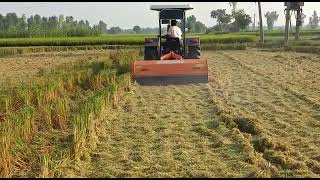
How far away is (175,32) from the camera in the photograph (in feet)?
39.8

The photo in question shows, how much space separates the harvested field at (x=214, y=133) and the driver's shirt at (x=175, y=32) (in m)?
2.31

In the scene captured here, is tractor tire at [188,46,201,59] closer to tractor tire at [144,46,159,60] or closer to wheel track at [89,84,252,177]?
tractor tire at [144,46,159,60]

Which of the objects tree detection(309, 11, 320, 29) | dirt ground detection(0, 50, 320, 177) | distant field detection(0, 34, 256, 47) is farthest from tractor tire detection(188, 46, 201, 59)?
tree detection(309, 11, 320, 29)

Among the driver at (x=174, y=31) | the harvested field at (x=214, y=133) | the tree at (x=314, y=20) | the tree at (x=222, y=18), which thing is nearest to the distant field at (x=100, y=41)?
the driver at (x=174, y=31)

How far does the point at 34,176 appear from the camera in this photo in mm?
4410

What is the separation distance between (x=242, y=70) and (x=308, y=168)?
391 inches

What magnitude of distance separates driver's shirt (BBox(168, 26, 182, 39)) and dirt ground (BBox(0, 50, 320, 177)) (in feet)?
7.11

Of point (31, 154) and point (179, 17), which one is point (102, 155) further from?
point (179, 17)

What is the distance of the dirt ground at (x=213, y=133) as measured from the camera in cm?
461

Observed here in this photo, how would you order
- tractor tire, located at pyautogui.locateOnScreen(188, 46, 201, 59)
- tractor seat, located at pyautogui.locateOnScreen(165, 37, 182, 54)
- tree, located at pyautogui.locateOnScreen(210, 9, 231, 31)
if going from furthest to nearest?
tree, located at pyautogui.locateOnScreen(210, 9, 231, 31)
tractor tire, located at pyautogui.locateOnScreen(188, 46, 201, 59)
tractor seat, located at pyautogui.locateOnScreen(165, 37, 182, 54)

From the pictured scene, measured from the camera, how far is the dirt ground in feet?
15.1

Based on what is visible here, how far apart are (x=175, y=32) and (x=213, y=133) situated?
254 inches

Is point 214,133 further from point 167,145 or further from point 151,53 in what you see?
point 151,53

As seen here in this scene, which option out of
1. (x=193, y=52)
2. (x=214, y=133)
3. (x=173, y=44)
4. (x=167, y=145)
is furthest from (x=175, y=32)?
(x=167, y=145)
